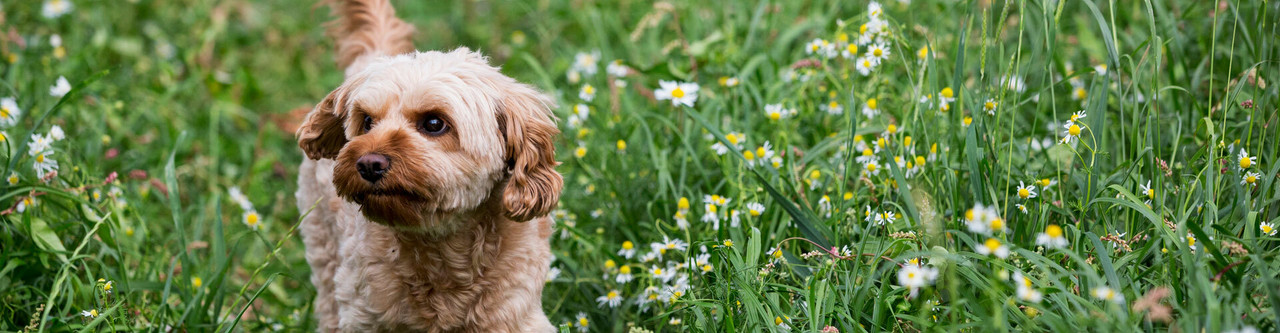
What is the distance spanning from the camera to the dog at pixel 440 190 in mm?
2547

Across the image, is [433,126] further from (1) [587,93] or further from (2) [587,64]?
(2) [587,64]

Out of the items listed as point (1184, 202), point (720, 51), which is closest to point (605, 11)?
point (720, 51)

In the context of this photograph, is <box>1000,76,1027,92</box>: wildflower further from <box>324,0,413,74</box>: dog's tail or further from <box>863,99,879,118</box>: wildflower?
<box>324,0,413,74</box>: dog's tail

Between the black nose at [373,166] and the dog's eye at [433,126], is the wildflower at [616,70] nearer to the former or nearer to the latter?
the dog's eye at [433,126]

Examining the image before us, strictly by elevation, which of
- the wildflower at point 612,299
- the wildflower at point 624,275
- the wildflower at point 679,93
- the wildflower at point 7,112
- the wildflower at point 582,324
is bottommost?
the wildflower at point 582,324

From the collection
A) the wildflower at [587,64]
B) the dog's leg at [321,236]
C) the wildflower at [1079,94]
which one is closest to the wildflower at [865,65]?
the wildflower at [1079,94]

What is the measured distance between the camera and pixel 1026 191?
271 cm

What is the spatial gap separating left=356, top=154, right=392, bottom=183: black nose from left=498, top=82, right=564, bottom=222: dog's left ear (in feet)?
1.15

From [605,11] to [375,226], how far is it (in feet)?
8.79

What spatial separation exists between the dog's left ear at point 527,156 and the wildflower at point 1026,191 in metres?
1.30

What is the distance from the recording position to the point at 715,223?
3.33 metres

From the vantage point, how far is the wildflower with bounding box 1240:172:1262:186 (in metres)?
2.62

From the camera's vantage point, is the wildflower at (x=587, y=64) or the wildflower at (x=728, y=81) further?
the wildflower at (x=587, y=64)

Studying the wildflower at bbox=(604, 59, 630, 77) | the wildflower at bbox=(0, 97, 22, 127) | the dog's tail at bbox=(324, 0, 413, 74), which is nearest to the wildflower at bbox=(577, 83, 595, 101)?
the wildflower at bbox=(604, 59, 630, 77)
